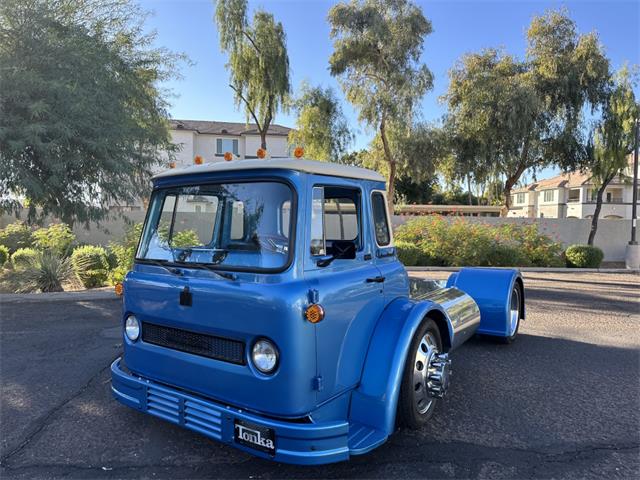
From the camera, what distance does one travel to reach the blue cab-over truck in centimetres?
267

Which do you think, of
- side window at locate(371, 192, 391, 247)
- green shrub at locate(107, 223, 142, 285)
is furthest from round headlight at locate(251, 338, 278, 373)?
green shrub at locate(107, 223, 142, 285)

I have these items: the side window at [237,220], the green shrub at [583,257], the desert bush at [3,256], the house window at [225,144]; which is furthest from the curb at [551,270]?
the house window at [225,144]

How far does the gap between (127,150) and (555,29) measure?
66.8ft

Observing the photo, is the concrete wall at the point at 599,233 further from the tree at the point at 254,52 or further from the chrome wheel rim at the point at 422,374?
the chrome wheel rim at the point at 422,374

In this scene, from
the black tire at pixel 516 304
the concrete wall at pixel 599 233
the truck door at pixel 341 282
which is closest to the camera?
the truck door at pixel 341 282

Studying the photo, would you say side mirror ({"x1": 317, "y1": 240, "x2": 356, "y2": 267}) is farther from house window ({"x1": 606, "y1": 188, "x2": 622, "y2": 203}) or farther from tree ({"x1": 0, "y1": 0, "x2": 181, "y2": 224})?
house window ({"x1": 606, "y1": 188, "x2": 622, "y2": 203})

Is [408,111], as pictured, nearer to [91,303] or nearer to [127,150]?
[127,150]

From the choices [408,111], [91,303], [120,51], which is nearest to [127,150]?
[120,51]

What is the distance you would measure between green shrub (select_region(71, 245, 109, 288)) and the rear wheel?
9.57 m

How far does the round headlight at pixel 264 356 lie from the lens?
2678 mm

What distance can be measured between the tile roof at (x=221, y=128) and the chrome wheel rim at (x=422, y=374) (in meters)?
37.1

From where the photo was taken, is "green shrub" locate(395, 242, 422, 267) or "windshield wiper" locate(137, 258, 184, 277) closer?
"windshield wiper" locate(137, 258, 184, 277)

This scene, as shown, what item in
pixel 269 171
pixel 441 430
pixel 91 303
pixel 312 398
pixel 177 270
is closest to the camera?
pixel 312 398

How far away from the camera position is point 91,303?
345 inches
